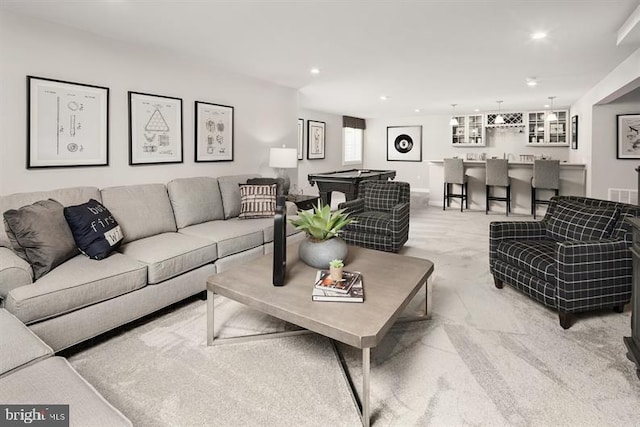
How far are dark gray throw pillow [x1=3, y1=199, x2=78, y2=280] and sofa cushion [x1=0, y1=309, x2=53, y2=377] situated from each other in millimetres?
692

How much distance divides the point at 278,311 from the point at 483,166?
6.56 metres

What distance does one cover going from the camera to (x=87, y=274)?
220 centimetres

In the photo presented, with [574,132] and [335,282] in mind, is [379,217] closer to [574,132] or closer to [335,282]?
[335,282]

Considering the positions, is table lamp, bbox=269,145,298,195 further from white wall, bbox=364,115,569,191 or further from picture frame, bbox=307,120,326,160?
white wall, bbox=364,115,569,191

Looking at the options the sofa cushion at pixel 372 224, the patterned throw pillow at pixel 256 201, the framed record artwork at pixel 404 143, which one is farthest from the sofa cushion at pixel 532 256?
the framed record artwork at pixel 404 143

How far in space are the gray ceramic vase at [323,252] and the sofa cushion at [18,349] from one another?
1388 mm

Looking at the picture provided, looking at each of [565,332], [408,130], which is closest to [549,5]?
[565,332]

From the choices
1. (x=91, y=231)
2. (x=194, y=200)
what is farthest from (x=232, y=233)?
(x=91, y=231)

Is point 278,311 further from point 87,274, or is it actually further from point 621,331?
point 621,331

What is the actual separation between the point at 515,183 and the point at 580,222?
4.68 meters

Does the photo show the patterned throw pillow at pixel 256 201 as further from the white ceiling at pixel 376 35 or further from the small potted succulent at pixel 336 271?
the small potted succulent at pixel 336 271

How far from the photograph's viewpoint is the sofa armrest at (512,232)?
3.11 metres

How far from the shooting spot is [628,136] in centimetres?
556
